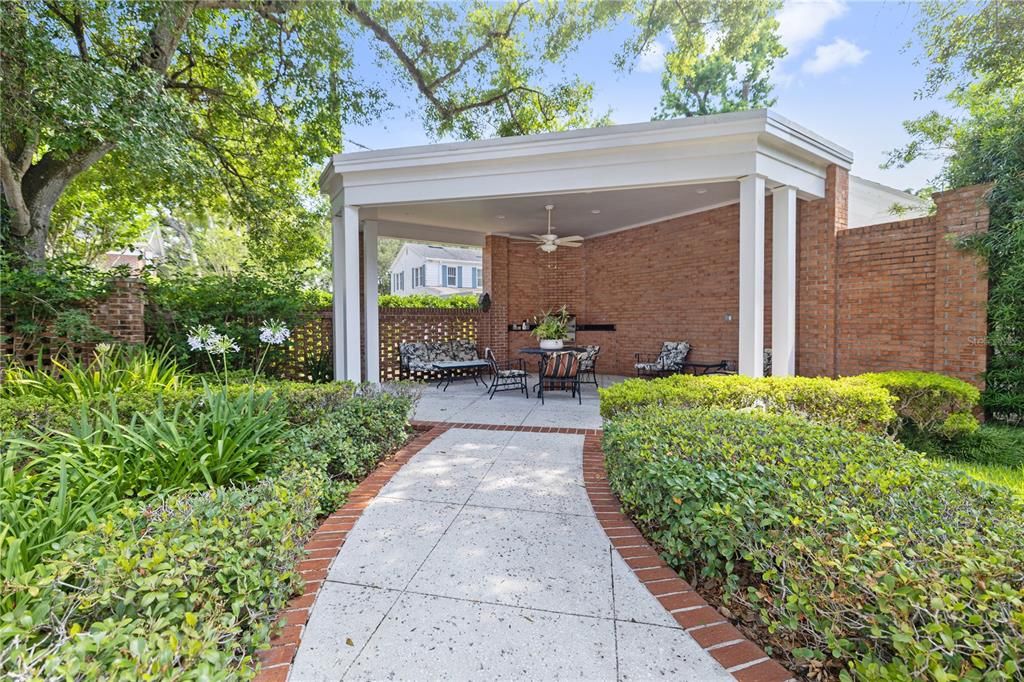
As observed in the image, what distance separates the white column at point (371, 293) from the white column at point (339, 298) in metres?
0.75

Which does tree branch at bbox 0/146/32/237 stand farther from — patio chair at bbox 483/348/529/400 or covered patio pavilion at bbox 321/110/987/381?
patio chair at bbox 483/348/529/400

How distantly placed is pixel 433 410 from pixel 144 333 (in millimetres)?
3948

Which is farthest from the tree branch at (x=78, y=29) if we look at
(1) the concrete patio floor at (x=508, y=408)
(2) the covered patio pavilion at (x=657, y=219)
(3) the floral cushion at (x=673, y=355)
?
(3) the floral cushion at (x=673, y=355)

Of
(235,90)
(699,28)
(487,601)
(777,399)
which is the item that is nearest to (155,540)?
(487,601)

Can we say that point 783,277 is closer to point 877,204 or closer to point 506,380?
point 877,204

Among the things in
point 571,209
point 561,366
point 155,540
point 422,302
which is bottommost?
point 155,540

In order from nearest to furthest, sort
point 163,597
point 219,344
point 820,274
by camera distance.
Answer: point 163,597 → point 219,344 → point 820,274

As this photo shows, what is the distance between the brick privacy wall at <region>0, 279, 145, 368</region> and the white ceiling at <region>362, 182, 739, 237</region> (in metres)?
3.38

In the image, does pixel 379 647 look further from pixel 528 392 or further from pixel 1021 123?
A: pixel 1021 123

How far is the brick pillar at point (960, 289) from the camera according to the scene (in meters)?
5.20

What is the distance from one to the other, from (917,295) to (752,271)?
236 centimetres

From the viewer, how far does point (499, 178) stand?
19.6 feet

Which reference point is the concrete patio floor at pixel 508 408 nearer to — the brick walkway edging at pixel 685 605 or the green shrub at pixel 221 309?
the brick walkway edging at pixel 685 605

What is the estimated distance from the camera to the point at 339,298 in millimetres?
7379
